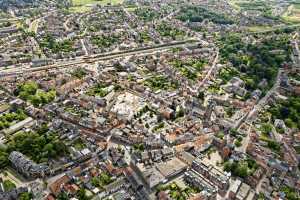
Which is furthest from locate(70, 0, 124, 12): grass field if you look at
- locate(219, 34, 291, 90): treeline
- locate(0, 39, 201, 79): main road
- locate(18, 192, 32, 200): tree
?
locate(18, 192, 32, 200): tree

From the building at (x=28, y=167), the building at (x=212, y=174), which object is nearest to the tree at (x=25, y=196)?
the building at (x=28, y=167)

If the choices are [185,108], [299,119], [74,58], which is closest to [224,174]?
[185,108]

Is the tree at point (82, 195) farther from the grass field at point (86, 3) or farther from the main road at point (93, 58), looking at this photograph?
the grass field at point (86, 3)

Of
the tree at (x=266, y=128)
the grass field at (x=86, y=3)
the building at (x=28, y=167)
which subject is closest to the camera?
the building at (x=28, y=167)

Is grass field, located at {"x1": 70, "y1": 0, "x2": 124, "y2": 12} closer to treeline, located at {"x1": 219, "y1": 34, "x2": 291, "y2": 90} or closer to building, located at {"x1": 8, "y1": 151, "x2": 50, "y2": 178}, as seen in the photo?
treeline, located at {"x1": 219, "y1": 34, "x2": 291, "y2": 90}

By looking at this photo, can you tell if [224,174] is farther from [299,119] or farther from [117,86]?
[117,86]

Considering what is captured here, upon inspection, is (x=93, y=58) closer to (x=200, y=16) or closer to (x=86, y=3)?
(x=200, y=16)

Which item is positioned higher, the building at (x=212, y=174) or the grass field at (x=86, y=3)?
the building at (x=212, y=174)

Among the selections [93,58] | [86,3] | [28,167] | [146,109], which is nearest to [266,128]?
[146,109]
